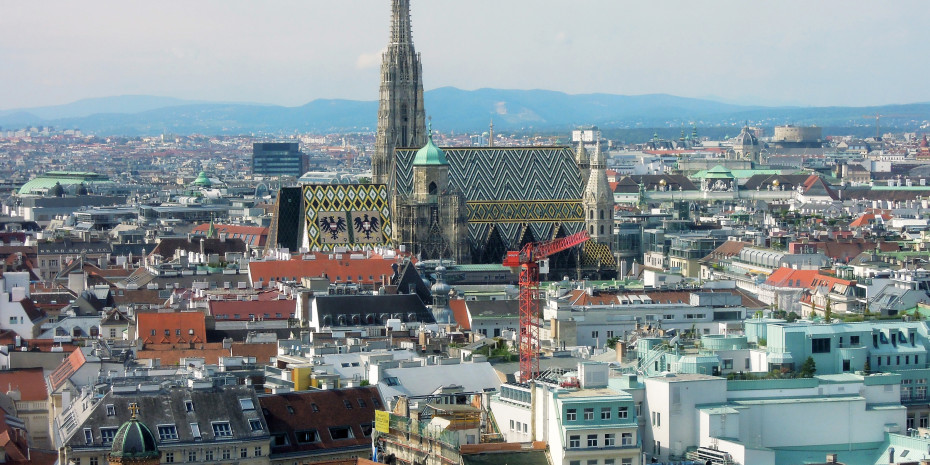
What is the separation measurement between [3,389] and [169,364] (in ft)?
20.1

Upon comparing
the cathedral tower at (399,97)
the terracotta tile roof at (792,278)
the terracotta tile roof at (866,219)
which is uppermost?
the cathedral tower at (399,97)

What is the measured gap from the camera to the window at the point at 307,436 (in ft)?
198

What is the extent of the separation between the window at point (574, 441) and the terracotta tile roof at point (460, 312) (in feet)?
152

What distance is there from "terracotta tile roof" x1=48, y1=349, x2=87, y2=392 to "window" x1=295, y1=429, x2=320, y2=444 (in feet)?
43.9

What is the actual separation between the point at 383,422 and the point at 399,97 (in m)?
106

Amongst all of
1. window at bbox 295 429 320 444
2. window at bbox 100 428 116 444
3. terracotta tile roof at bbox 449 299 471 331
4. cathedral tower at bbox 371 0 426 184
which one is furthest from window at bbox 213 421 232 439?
cathedral tower at bbox 371 0 426 184

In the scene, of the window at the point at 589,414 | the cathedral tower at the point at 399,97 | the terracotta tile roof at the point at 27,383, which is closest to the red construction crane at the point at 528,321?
the window at the point at 589,414

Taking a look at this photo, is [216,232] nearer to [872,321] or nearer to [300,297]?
[300,297]

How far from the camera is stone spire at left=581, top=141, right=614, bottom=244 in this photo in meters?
149

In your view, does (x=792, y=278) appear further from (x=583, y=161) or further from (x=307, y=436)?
(x=307, y=436)

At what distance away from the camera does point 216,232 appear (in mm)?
172500

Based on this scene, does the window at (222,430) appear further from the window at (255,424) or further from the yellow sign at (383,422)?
the yellow sign at (383,422)

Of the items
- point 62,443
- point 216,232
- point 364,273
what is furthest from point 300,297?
point 216,232

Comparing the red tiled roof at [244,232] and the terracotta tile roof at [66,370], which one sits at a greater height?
the terracotta tile roof at [66,370]
